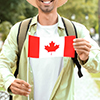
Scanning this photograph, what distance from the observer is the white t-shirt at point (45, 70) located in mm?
2340

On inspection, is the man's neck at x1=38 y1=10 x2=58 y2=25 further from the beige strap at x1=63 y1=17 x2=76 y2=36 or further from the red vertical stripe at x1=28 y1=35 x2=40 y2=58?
the red vertical stripe at x1=28 y1=35 x2=40 y2=58

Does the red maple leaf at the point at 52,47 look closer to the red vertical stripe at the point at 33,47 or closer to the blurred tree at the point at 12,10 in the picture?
the red vertical stripe at the point at 33,47

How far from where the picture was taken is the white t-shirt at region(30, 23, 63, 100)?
2.34 meters

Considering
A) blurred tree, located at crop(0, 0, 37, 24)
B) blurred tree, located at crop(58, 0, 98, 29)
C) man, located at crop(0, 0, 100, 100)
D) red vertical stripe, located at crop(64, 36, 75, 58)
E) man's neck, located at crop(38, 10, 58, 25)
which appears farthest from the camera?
blurred tree, located at crop(58, 0, 98, 29)

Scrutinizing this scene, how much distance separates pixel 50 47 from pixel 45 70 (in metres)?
0.36

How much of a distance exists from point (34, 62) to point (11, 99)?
58 cm

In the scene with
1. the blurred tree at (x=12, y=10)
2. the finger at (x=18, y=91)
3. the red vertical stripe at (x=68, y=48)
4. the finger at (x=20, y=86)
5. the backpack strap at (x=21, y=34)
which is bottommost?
the finger at (x=18, y=91)

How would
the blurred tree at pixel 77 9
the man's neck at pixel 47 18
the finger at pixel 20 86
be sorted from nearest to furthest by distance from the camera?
the finger at pixel 20 86 < the man's neck at pixel 47 18 < the blurred tree at pixel 77 9

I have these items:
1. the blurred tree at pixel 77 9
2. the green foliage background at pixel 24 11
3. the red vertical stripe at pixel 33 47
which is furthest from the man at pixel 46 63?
the blurred tree at pixel 77 9

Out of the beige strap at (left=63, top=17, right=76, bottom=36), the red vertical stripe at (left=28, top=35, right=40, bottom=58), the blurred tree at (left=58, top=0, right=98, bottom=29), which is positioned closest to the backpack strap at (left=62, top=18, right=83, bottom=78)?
the beige strap at (left=63, top=17, right=76, bottom=36)

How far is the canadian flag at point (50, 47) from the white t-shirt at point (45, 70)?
205mm

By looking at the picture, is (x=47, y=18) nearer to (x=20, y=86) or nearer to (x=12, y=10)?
(x=20, y=86)

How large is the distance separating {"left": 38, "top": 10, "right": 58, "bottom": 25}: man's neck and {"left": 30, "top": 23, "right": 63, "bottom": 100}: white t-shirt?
0.17 ft

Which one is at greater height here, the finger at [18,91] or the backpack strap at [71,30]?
the backpack strap at [71,30]
